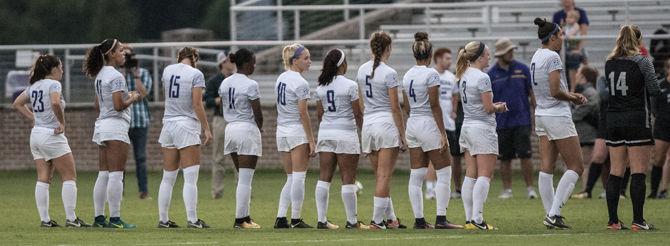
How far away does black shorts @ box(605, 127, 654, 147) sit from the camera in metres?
17.1

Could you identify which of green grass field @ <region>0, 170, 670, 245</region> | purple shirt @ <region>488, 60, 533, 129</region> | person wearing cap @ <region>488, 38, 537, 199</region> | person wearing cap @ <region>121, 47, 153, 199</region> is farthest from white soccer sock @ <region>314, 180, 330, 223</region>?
person wearing cap @ <region>121, 47, 153, 199</region>

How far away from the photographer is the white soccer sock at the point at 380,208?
17797mm

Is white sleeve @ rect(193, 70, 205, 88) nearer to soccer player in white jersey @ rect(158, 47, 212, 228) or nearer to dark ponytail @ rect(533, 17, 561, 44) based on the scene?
soccer player in white jersey @ rect(158, 47, 212, 228)

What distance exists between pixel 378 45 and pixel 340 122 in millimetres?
876

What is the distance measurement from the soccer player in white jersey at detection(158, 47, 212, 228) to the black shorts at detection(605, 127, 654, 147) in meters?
4.15

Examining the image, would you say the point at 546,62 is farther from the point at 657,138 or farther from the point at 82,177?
the point at 82,177

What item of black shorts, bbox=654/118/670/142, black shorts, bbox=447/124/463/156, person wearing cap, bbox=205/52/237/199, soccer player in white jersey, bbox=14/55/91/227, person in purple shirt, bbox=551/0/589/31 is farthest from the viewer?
person in purple shirt, bbox=551/0/589/31

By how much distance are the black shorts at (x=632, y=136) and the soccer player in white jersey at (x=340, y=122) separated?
8.44 feet

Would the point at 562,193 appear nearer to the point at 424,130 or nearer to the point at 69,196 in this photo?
the point at 424,130

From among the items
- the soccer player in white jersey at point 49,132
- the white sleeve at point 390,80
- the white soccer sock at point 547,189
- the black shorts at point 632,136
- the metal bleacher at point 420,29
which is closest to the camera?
the black shorts at point 632,136

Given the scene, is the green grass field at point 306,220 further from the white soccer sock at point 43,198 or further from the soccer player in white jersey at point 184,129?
the soccer player in white jersey at point 184,129

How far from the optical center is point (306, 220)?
19.8 meters

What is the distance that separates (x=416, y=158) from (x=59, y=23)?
4279cm

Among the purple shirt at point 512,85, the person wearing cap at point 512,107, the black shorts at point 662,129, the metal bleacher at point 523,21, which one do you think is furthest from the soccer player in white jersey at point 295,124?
the metal bleacher at point 523,21
